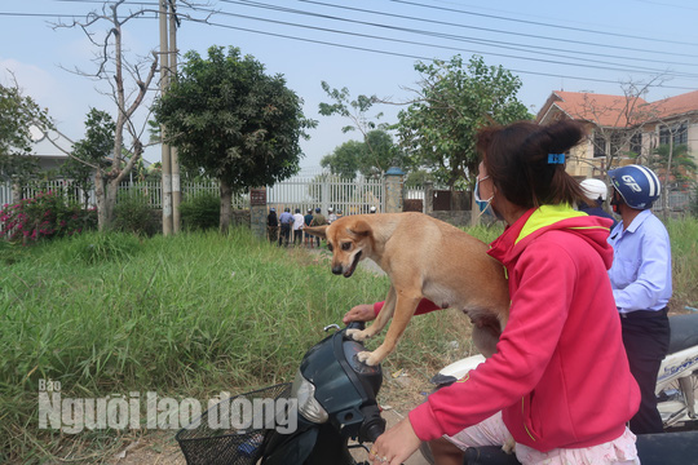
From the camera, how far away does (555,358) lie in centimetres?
119

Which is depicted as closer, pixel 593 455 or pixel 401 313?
pixel 593 455

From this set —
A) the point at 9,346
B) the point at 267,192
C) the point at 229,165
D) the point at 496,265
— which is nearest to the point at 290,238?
the point at 267,192

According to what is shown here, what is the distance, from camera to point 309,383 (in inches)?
55.1

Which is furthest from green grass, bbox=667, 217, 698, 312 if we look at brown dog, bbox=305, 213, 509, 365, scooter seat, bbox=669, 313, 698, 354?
Result: brown dog, bbox=305, 213, 509, 365

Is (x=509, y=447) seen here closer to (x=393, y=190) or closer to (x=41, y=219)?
(x=41, y=219)

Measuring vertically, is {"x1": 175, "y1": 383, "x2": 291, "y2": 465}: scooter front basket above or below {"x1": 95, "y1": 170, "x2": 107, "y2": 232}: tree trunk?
below

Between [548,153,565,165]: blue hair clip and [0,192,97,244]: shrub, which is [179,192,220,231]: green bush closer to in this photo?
[0,192,97,244]: shrub

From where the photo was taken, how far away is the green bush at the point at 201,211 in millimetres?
12781

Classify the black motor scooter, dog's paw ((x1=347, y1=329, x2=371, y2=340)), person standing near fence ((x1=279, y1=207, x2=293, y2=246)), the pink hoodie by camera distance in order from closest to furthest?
1. the pink hoodie
2. the black motor scooter
3. dog's paw ((x1=347, y1=329, x2=371, y2=340))
4. person standing near fence ((x1=279, y1=207, x2=293, y2=246))

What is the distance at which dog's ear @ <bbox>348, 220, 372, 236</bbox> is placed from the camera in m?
2.14

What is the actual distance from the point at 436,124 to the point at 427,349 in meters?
11.8

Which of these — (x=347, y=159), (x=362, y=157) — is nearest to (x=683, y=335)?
(x=362, y=157)

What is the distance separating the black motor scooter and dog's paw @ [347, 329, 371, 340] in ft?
0.84

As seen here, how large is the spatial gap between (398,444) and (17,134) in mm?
13567
